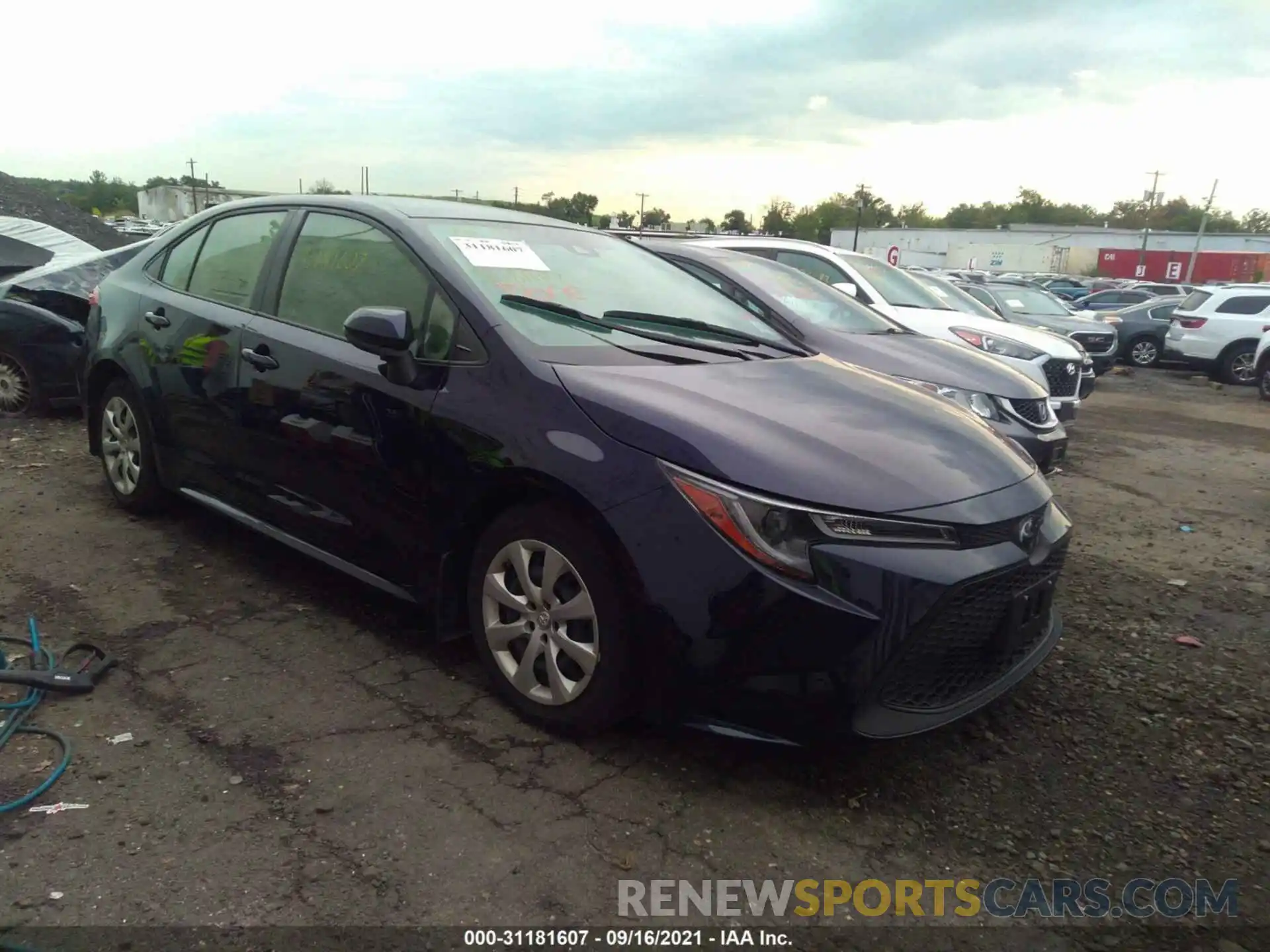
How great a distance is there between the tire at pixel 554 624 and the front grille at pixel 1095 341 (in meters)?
14.2

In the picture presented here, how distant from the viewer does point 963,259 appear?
70375mm

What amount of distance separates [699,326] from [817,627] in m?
1.57

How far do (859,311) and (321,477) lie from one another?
4.27 metres

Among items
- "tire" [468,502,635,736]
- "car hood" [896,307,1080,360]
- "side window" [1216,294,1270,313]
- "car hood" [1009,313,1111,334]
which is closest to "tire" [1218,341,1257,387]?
"side window" [1216,294,1270,313]

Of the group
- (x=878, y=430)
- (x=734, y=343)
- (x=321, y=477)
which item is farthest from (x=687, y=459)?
(x=321, y=477)

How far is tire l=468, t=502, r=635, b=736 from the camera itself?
263 cm

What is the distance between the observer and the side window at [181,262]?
438 cm

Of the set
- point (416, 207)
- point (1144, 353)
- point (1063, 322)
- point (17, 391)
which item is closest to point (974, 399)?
point (416, 207)

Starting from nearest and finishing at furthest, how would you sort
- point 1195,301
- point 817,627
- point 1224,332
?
point 817,627 < point 1224,332 < point 1195,301

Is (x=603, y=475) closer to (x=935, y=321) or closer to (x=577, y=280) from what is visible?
(x=577, y=280)

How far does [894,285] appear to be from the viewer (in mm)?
8336

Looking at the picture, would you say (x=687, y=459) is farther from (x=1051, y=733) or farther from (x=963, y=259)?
(x=963, y=259)

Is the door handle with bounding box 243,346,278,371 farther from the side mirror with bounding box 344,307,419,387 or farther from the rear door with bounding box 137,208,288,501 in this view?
the side mirror with bounding box 344,307,419,387

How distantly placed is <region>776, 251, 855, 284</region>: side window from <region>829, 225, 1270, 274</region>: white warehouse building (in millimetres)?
58643
